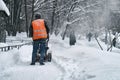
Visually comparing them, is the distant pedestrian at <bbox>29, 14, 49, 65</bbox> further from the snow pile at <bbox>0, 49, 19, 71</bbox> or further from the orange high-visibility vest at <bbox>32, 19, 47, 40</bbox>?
the snow pile at <bbox>0, 49, 19, 71</bbox>

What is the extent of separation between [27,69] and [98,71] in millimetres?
2297

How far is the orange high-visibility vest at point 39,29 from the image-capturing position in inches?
427

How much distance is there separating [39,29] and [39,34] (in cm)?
19

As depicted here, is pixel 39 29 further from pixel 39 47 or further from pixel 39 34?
pixel 39 47

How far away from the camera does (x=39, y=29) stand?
1091 cm

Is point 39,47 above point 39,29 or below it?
below

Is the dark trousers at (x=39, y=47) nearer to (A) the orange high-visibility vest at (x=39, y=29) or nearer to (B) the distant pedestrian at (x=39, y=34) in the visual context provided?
(B) the distant pedestrian at (x=39, y=34)

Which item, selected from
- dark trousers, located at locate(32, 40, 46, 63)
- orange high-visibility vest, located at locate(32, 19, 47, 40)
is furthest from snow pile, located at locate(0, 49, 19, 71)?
orange high-visibility vest, located at locate(32, 19, 47, 40)

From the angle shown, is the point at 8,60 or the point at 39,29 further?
the point at 8,60

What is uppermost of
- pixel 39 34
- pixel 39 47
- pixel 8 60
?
pixel 39 34

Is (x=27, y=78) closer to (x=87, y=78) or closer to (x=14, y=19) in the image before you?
(x=87, y=78)

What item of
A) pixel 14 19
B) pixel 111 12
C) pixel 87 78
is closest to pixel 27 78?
pixel 87 78

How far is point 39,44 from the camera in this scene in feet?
36.5

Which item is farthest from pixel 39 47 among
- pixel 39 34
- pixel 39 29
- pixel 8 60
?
pixel 8 60
